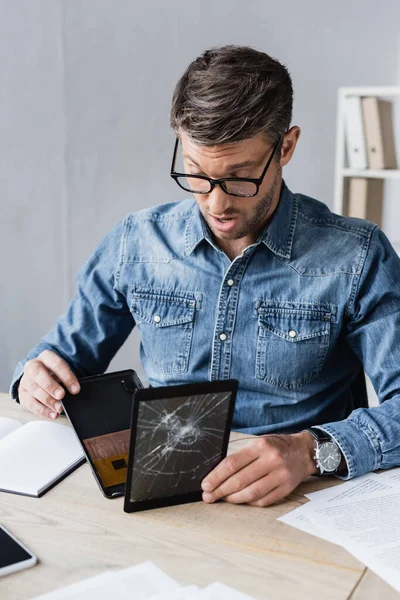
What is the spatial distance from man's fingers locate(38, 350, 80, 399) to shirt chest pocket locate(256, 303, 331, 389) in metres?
0.38

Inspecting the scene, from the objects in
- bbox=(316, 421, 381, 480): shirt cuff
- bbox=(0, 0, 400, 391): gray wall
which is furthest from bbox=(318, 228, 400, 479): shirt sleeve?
bbox=(0, 0, 400, 391): gray wall

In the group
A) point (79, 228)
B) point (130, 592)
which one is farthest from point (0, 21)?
point (130, 592)

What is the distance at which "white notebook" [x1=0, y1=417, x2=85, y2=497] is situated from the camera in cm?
117

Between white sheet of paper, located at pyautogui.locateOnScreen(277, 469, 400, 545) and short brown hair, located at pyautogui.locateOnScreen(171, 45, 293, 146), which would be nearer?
white sheet of paper, located at pyautogui.locateOnScreen(277, 469, 400, 545)

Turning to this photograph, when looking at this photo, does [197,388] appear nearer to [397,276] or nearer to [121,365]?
[397,276]

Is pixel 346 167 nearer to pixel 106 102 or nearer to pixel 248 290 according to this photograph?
pixel 106 102

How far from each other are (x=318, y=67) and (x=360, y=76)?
0.22 m

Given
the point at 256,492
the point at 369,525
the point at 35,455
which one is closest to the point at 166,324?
the point at 35,455

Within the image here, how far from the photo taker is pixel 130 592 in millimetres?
886

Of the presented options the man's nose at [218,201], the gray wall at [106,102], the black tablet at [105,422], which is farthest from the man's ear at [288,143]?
the gray wall at [106,102]

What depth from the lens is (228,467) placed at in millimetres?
1118

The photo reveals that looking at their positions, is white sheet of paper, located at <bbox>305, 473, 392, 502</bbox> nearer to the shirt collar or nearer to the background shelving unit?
the shirt collar

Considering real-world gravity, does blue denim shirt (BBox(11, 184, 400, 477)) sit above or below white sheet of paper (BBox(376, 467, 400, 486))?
above

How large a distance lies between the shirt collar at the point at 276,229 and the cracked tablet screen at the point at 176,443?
501 millimetres
